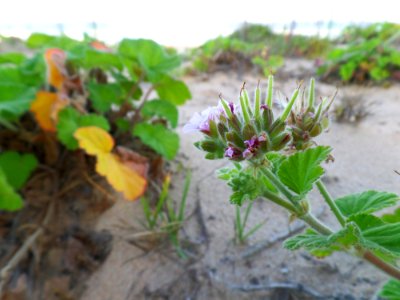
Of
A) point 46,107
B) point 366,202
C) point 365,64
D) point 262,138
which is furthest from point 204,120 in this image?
point 365,64

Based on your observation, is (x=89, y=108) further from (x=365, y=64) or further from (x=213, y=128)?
(x=365, y=64)

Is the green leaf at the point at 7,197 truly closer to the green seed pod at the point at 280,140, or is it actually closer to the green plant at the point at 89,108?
the green plant at the point at 89,108

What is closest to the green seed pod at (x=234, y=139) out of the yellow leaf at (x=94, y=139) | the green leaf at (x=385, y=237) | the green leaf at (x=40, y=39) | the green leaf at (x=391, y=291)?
the green leaf at (x=385, y=237)

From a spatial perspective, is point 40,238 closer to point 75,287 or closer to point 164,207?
point 75,287

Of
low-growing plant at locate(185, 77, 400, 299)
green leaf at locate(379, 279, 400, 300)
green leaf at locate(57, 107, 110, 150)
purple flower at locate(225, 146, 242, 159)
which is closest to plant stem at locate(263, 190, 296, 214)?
low-growing plant at locate(185, 77, 400, 299)

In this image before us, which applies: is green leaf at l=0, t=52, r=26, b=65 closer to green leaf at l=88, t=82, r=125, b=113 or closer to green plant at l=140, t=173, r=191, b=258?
green leaf at l=88, t=82, r=125, b=113

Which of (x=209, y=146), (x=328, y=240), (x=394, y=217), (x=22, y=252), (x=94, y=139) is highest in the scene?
(x=209, y=146)
